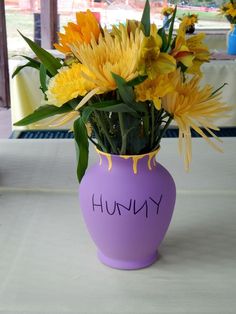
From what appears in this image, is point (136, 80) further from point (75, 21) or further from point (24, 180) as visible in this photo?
point (24, 180)

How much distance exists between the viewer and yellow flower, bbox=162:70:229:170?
2.12 ft

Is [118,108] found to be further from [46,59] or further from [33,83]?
[33,83]

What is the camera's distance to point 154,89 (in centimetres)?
61

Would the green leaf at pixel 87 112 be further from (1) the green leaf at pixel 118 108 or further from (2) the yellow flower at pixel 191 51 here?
(2) the yellow flower at pixel 191 51

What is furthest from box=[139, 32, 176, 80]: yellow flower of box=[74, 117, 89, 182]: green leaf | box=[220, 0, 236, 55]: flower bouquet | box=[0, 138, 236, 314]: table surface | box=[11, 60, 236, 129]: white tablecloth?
box=[220, 0, 236, 55]: flower bouquet

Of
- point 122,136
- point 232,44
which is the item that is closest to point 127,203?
point 122,136

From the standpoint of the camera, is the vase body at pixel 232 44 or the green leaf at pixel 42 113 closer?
the green leaf at pixel 42 113

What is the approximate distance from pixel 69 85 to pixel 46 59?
10cm

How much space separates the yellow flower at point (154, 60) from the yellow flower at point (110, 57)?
0.4 inches

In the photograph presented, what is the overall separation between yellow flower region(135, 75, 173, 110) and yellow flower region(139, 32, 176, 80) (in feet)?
0.06

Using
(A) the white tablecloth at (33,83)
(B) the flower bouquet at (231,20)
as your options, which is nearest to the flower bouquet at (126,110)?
(A) the white tablecloth at (33,83)

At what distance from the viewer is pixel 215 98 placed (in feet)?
2.22

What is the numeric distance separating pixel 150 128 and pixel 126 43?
5.4 inches

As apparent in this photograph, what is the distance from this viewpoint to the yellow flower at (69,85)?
618mm
